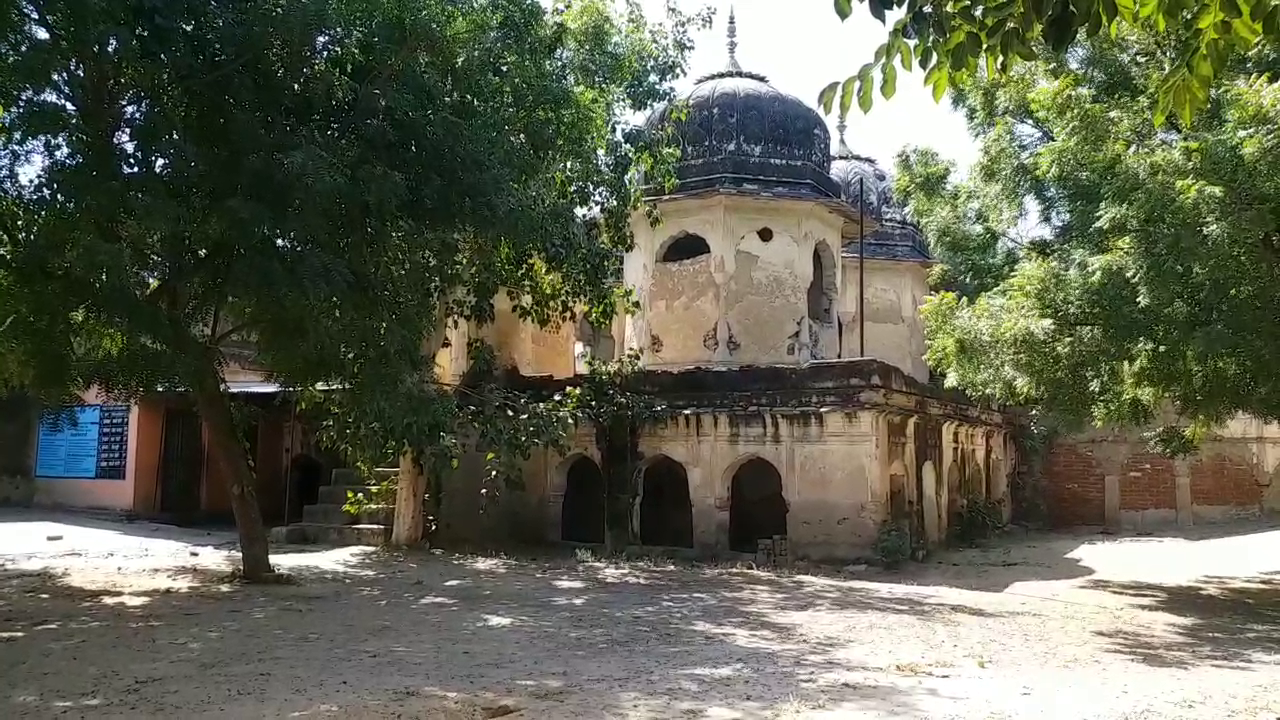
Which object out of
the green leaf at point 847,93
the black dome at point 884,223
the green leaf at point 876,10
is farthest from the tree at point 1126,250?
the black dome at point 884,223

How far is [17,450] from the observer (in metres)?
18.2

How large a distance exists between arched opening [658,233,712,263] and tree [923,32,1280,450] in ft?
20.7

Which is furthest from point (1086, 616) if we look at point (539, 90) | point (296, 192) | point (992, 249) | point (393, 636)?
point (296, 192)

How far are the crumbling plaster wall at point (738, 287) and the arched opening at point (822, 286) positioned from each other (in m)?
0.58

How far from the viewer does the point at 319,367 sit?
8609mm

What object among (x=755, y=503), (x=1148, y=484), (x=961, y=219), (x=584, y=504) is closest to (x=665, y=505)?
(x=584, y=504)

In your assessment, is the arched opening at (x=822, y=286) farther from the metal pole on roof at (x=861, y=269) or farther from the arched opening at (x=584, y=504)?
the arched opening at (x=584, y=504)

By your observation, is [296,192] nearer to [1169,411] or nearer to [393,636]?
[393,636]

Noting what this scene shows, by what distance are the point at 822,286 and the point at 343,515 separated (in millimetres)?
9009

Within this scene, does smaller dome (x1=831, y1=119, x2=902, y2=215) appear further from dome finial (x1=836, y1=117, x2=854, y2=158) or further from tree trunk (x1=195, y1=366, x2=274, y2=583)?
tree trunk (x1=195, y1=366, x2=274, y2=583)

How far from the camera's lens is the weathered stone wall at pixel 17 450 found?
18.1 m

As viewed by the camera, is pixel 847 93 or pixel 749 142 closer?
pixel 847 93

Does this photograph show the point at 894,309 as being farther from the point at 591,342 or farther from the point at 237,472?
the point at 237,472

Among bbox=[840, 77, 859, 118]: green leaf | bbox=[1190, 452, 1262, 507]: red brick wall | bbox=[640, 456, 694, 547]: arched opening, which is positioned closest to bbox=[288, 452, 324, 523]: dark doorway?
bbox=[640, 456, 694, 547]: arched opening
